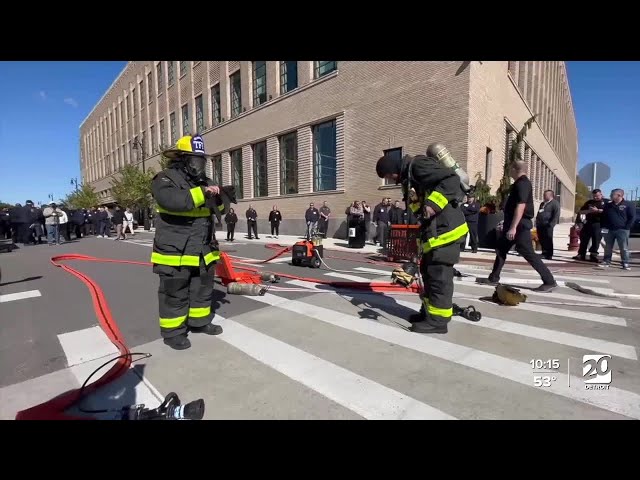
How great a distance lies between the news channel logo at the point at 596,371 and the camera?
2.35 m

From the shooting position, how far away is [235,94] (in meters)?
24.5

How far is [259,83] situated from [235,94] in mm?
3394

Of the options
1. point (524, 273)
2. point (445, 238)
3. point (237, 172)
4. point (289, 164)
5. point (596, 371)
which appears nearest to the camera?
point (596, 371)

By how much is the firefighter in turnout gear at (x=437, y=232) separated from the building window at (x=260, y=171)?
62.2 ft

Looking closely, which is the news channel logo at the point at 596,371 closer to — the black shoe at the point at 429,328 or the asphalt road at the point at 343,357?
the asphalt road at the point at 343,357

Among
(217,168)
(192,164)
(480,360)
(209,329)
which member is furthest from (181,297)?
(217,168)

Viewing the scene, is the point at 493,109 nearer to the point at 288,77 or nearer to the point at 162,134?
the point at 288,77

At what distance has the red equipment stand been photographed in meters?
8.17
